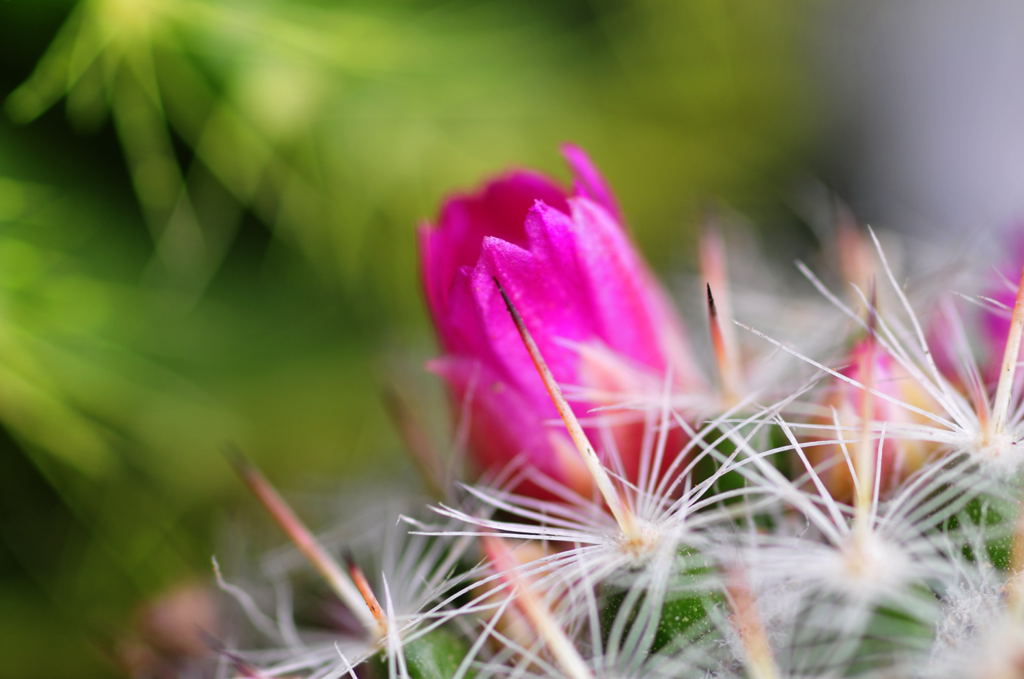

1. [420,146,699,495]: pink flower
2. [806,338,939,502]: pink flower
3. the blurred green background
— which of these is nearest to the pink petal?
[420,146,699,495]: pink flower

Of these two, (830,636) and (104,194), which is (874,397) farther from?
(104,194)

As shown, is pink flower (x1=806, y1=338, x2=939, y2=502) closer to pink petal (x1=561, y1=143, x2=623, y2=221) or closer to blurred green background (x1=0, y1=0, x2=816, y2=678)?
pink petal (x1=561, y1=143, x2=623, y2=221)

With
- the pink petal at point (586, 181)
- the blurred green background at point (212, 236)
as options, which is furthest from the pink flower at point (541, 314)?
the blurred green background at point (212, 236)

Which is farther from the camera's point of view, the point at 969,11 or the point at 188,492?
the point at 969,11

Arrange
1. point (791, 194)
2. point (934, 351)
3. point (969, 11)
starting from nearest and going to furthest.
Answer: point (934, 351) → point (791, 194) → point (969, 11)

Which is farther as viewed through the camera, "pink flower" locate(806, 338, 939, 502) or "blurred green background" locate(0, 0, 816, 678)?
"blurred green background" locate(0, 0, 816, 678)

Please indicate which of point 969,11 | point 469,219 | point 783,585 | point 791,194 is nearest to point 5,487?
point 469,219
